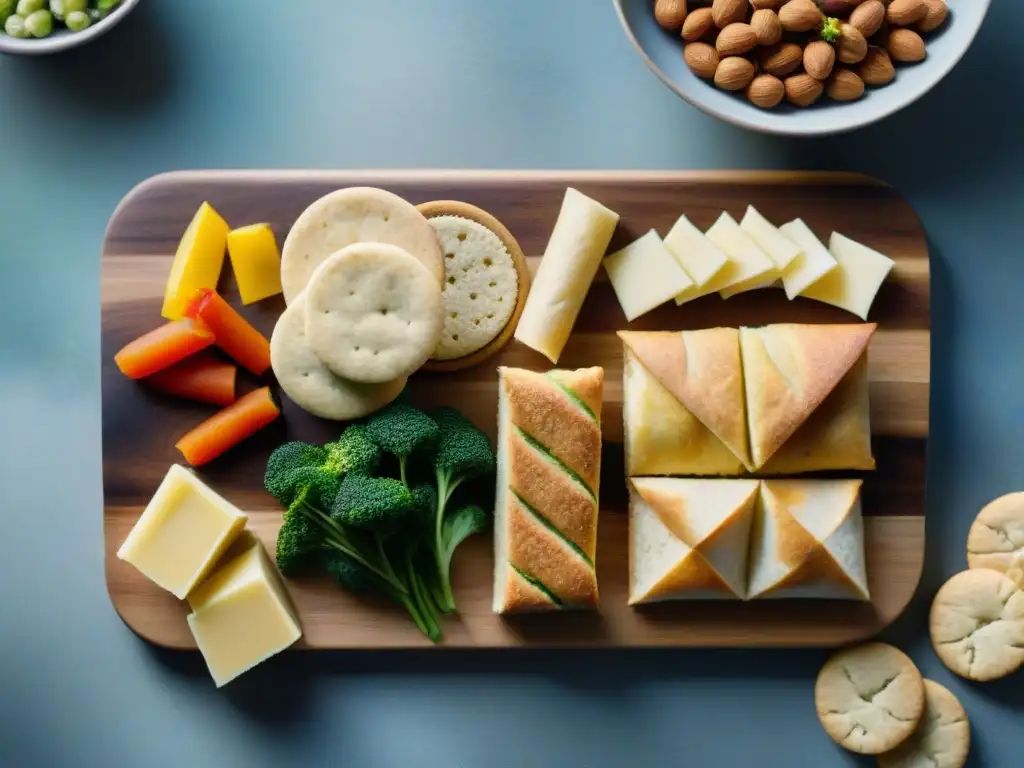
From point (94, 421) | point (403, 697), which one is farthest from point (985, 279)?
point (94, 421)

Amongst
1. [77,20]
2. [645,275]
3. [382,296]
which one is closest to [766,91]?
[645,275]

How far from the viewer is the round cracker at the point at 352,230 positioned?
Answer: 276cm

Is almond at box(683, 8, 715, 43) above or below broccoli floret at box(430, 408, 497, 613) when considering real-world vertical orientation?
above

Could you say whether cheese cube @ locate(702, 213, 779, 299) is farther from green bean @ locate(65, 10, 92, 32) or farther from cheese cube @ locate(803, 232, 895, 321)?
green bean @ locate(65, 10, 92, 32)

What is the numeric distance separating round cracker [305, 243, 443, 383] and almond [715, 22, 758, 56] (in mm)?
1078

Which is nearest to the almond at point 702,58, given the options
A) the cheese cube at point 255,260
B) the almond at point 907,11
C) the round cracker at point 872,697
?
the almond at point 907,11

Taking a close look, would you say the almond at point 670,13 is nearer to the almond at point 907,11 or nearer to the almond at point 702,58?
the almond at point 702,58

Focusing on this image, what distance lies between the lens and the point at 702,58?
2771 millimetres

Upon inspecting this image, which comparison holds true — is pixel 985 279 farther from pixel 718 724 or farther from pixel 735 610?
pixel 718 724

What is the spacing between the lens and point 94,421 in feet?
10.1

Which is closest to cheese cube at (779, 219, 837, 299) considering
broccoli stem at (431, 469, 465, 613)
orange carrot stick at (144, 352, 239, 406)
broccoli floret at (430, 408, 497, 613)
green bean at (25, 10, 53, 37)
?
broccoli floret at (430, 408, 497, 613)

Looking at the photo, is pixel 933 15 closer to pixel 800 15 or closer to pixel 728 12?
pixel 800 15

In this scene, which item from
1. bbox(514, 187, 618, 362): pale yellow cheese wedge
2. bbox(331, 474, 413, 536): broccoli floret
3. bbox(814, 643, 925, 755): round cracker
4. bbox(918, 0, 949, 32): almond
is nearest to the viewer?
bbox(331, 474, 413, 536): broccoli floret

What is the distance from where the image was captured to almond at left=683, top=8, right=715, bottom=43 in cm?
277
